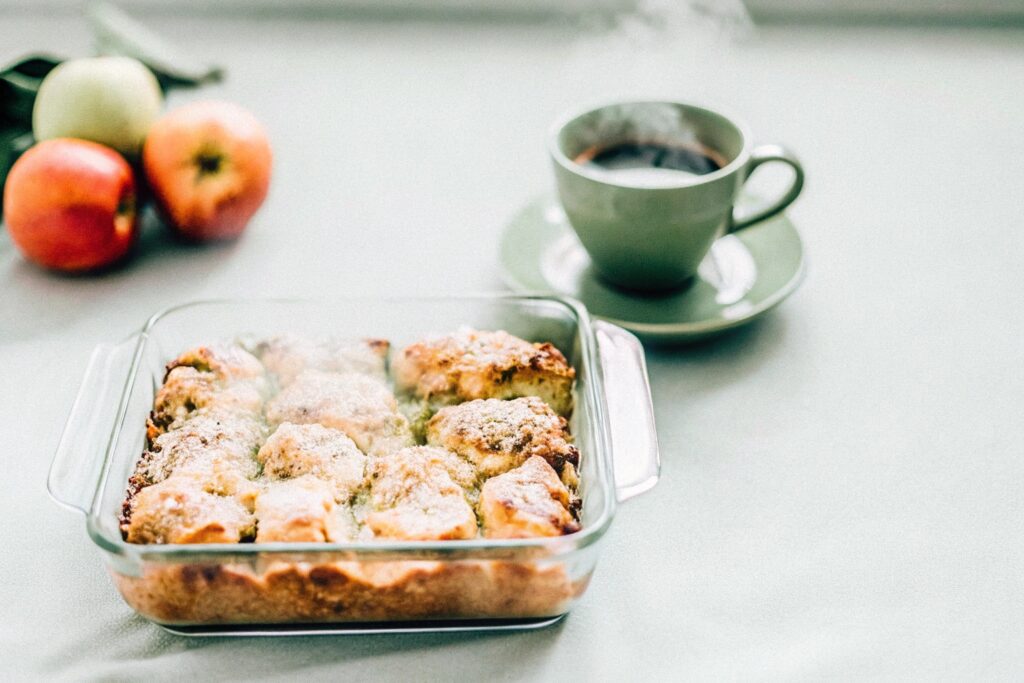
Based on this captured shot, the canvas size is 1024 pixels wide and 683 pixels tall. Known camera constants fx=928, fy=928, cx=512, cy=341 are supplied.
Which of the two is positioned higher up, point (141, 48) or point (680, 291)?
point (141, 48)

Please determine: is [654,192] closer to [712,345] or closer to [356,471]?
[712,345]

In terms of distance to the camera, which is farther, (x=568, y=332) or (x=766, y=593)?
(x=568, y=332)

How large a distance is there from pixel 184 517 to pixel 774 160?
0.75 m

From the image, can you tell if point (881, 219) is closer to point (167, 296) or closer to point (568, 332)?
point (568, 332)

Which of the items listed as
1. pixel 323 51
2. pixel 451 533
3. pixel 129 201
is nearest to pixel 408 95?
pixel 323 51

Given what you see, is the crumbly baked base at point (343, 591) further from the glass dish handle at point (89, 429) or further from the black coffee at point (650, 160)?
the black coffee at point (650, 160)

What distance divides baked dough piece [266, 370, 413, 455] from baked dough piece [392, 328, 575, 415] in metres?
0.04

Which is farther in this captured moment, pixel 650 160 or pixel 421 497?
pixel 650 160

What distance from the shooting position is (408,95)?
5.51 feet

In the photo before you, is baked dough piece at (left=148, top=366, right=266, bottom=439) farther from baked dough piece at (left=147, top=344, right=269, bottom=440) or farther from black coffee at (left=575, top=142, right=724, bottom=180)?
black coffee at (left=575, top=142, right=724, bottom=180)

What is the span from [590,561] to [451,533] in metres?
0.11

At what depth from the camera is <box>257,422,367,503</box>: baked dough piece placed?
787 mm

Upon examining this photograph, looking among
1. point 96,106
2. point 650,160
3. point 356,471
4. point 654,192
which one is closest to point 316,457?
point 356,471

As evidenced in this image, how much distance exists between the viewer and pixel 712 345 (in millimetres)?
1091
